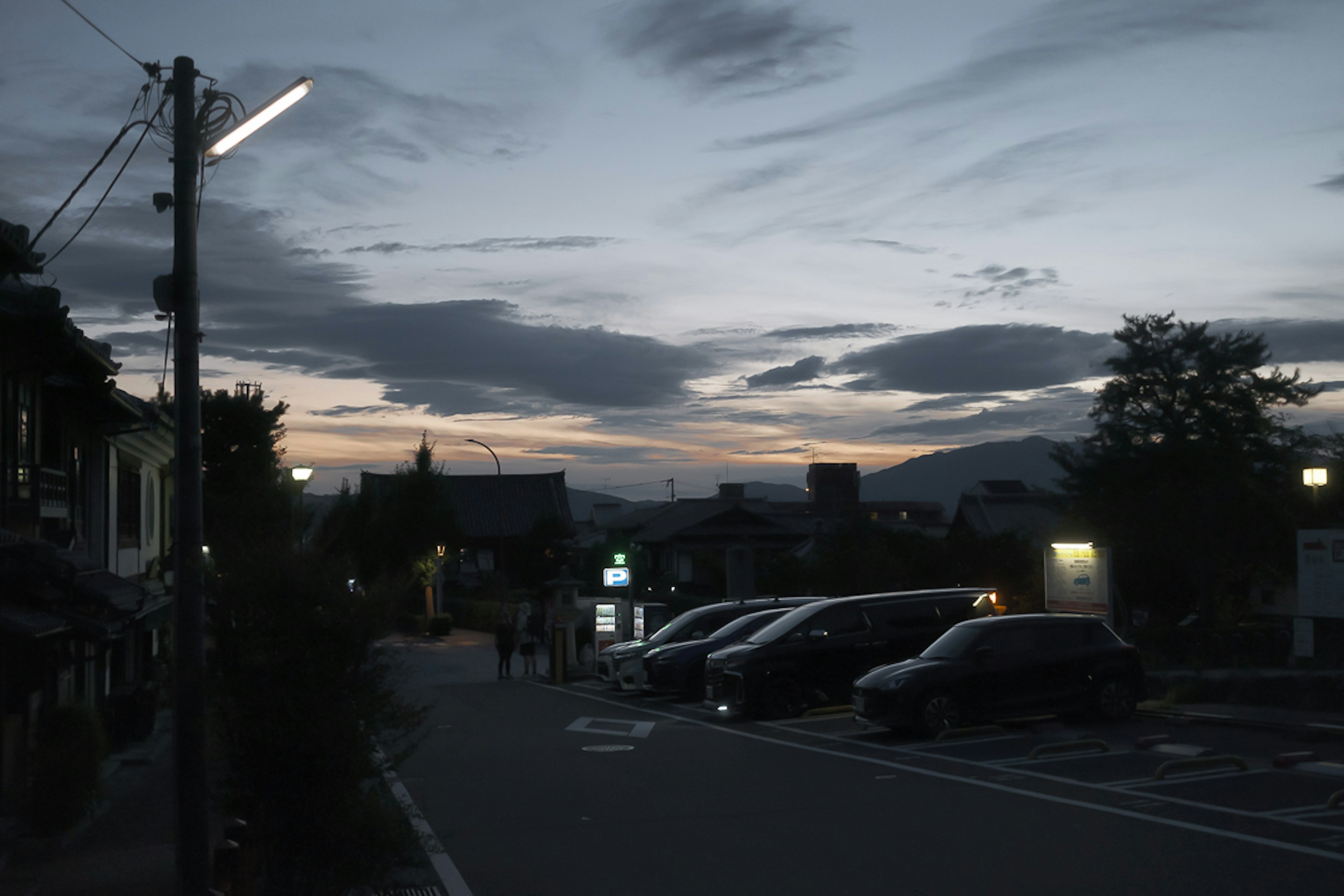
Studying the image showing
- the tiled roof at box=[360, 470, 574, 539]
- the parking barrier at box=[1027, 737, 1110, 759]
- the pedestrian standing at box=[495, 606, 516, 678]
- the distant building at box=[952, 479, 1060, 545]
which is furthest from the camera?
the tiled roof at box=[360, 470, 574, 539]

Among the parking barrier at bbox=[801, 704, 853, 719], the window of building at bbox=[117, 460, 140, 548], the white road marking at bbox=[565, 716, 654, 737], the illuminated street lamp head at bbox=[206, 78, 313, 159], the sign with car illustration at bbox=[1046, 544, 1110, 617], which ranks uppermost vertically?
the illuminated street lamp head at bbox=[206, 78, 313, 159]

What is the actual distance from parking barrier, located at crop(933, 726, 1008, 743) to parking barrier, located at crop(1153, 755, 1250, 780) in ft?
11.2

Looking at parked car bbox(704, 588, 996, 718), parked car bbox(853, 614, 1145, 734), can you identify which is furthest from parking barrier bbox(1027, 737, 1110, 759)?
parked car bbox(704, 588, 996, 718)

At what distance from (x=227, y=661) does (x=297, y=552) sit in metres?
0.86

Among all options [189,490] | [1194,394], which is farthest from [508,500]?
[189,490]

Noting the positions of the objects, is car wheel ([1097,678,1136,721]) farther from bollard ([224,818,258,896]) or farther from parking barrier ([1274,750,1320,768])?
bollard ([224,818,258,896])

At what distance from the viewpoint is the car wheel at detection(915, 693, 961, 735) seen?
632 inches

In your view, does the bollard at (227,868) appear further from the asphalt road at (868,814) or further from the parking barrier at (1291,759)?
the parking barrier at (1291,759)

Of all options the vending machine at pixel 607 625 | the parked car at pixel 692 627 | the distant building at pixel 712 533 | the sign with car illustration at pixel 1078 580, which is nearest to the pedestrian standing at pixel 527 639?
the vending machine at pixel 607 625

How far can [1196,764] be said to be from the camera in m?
12.8

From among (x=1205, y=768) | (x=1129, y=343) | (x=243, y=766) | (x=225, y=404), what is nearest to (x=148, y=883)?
(x=243, y=766)

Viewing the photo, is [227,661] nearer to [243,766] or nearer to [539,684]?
[243,766]

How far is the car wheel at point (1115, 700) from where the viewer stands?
17094 mm

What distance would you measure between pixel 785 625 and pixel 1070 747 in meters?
6.10
